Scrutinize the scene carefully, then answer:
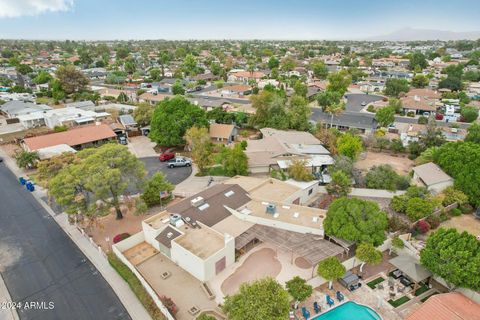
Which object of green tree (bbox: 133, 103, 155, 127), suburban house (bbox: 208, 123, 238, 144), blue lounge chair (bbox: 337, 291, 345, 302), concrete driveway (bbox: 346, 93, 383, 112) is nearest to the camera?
blue lounge chair (bbox: 337, 291, 345, 302)

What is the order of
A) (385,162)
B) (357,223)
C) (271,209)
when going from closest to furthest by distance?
(357,223) → (271,209) → (385,162)

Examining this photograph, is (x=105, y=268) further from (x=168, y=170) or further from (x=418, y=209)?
(x=418, y=209)

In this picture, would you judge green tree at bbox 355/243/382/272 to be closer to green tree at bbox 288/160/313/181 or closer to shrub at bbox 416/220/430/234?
shrub at bbox 416/220/430/234

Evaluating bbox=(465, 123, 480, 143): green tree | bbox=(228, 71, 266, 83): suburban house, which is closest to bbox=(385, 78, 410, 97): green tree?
bbox=(228, 71, 266, 83): suburban house

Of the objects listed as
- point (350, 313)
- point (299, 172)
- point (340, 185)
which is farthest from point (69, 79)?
point (350, 313)

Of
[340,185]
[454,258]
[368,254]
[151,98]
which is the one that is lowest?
[368,254]

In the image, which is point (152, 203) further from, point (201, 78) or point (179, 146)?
point (201, 78)

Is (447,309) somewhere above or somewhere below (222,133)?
below

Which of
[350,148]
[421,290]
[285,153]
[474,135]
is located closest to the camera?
[421,290]

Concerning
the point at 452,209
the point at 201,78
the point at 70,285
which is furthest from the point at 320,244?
the point at 201,78
